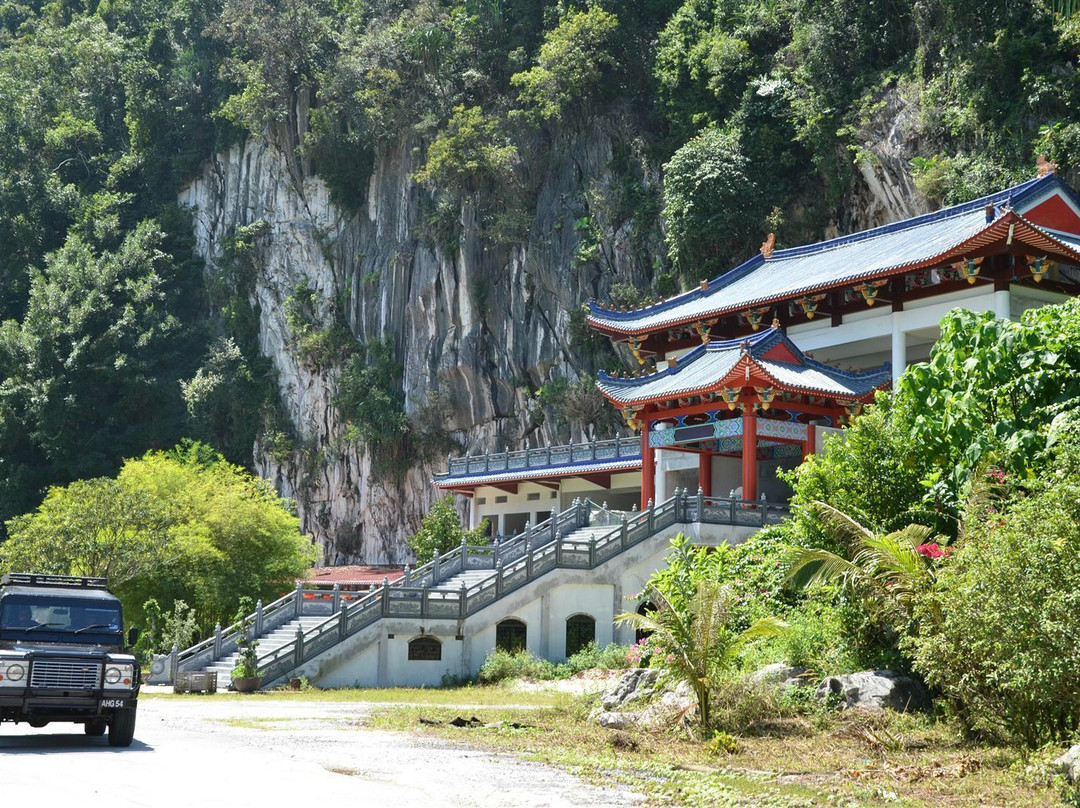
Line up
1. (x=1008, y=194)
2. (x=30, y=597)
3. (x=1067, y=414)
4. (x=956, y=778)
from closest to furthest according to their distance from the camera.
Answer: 1. (x=956, y=778)
2. (x=1067, y=414)
3. (x=30, y=597)
4. (x=1008, y=194)

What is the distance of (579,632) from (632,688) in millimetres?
10475

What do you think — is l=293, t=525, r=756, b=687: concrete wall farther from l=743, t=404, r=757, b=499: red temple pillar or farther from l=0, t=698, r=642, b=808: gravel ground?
l=0, t=698, r=642, b=808: gravel ground

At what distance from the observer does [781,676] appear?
16359 millimetres

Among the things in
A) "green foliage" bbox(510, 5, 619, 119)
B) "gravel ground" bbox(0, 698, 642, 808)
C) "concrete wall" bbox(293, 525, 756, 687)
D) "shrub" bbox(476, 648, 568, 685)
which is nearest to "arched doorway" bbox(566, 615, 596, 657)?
"concrete wall" bbox(293, 525, 756, 687)

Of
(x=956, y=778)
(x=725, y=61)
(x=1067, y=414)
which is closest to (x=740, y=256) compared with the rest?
(x=725, y=61)

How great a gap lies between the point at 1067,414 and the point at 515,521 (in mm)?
33734

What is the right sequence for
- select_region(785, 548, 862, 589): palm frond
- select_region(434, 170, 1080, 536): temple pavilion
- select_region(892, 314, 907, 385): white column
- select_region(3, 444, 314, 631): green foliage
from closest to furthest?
select_region(785, 548, 862, 589): palm frond → select_region(434, 170, 1080, 536): temple pavilion → select_region(892, 314, 907, 385): white column → select_region(3, 444, 314, 631): green foliage

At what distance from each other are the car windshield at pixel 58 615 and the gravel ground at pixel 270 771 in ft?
4.42

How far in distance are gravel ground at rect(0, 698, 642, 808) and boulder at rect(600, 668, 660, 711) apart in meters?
3.17

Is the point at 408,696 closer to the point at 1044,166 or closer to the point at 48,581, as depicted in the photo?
the point at 48,581

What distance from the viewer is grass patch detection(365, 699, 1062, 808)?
431 inches

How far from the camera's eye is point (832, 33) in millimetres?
43344

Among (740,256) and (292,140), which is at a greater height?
(292,140)

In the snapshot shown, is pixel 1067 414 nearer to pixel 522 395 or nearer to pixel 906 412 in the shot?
pixel 906 412
